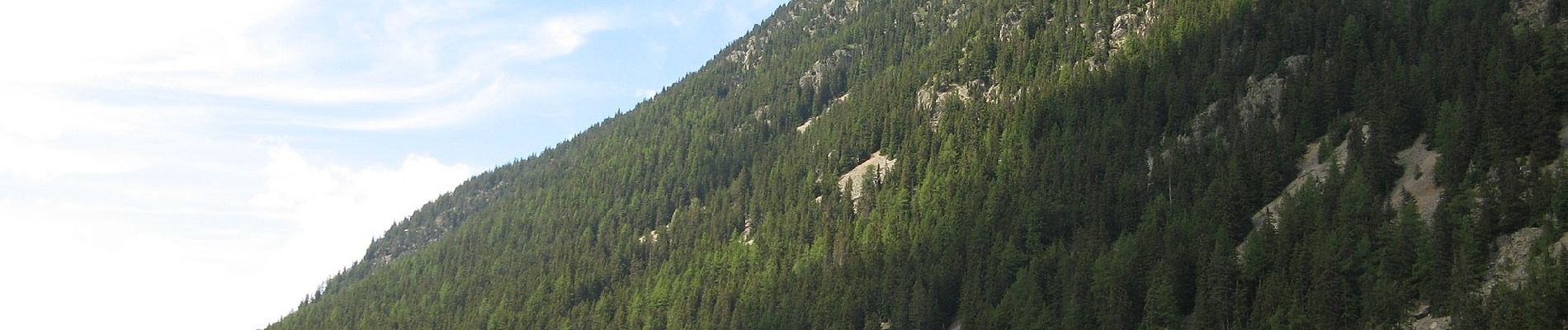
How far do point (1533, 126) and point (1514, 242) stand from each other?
16.0m

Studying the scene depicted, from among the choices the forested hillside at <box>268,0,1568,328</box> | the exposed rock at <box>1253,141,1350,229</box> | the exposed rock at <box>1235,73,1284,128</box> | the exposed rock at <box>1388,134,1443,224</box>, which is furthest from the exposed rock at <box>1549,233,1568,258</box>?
the exposed rock at <box>1235,73,1284,128</box>

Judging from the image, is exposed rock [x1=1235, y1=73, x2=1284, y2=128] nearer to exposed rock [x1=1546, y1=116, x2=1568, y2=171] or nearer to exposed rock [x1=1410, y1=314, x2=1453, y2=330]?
exposed rock [x1=1546, y1=116, x2=1568, y2=171]

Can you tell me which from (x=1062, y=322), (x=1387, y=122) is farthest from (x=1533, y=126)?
(x=1062, y=322)

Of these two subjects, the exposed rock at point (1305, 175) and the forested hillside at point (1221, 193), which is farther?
the exposed rock at point (1305, 175)

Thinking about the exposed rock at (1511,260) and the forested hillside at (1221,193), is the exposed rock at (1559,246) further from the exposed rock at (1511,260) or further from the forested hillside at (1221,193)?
the exposed rock at (1511,260)

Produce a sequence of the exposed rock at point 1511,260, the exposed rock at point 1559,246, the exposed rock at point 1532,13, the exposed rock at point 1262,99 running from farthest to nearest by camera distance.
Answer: the exposed rock at point 1262,99 → the exposed rock at point 1532,13 → the exposed rock at point 1511,260 → the exposed rock at point 1559,246

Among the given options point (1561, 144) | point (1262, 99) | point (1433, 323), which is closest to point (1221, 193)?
point (1262, 99)

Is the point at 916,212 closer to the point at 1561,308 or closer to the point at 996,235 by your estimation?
the point at 996,235

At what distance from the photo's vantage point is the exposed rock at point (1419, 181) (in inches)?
4119

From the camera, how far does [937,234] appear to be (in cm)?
16275

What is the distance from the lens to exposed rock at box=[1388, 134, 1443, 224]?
104625 mm

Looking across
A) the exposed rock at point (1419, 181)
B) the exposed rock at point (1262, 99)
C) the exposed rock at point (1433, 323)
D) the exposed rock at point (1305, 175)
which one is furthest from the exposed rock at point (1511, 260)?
the exposed rock at point (1262, 99)

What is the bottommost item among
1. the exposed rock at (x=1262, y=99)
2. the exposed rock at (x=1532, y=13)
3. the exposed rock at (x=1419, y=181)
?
the exposed rock at (x=1419, y=181)

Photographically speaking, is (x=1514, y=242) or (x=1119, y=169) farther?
(x=1119, y=169)
